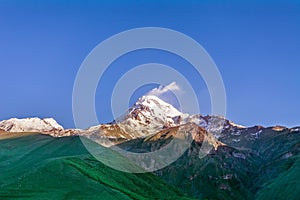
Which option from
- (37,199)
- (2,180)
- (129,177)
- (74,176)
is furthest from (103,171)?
(37,199)

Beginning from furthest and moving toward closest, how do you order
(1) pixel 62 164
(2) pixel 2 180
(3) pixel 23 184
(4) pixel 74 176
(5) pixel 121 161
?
1. (5) pixel 121 161
2. (2) pixel 2 180
3. (1) pixel 62 164
4. (4) pixel 74 176
5. (3) pixel 23 184

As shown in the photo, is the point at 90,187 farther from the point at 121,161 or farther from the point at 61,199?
the point at 121,161

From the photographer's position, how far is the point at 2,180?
15688cm

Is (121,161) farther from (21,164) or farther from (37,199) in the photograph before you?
(37,199)

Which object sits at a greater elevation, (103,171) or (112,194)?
(103,171)

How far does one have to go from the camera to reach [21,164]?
19525 cm

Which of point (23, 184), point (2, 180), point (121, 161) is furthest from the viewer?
point (121, 161)

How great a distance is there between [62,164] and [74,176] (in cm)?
1240

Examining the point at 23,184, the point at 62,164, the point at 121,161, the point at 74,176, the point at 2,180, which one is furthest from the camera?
the point at 121,161

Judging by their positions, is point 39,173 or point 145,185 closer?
point 39,173

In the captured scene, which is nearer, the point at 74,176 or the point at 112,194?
the point at 112,194

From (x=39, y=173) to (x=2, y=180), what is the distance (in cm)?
2724

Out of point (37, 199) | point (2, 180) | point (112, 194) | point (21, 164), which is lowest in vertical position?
point (37, 199)

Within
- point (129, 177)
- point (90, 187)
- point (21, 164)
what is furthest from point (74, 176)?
point (21, 164)
